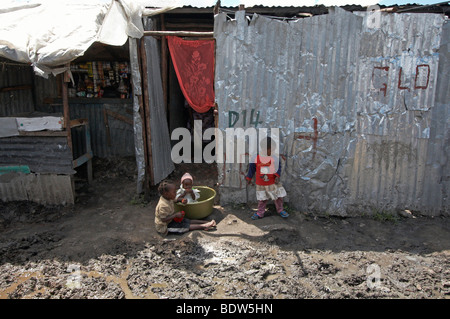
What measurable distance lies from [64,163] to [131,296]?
3.06 metres

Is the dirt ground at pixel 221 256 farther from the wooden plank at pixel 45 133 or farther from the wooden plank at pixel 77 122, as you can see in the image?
the wooden plank at pixel 77 122

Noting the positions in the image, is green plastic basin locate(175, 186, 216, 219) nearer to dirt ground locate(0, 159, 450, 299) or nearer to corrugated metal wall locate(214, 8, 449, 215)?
dirt ground locate(0, 159, 450, 299)

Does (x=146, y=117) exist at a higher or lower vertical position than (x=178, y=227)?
higher

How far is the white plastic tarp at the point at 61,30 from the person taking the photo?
468cm

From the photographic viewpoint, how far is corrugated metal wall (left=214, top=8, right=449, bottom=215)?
486 centimetres

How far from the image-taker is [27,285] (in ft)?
11.8

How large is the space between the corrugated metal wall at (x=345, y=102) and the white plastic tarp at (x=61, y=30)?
1.49m

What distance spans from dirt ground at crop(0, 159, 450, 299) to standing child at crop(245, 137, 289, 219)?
0.22m

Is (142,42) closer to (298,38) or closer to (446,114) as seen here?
(298,38)

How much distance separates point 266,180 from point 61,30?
3843mm

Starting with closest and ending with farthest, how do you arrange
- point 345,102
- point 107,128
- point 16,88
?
1. point 345,102
2. point 16,88
3. point 107,128

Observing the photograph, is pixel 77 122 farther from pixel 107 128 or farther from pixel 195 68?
pixel 195 68

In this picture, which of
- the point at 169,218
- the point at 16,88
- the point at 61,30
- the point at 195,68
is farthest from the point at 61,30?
the point at 169,218

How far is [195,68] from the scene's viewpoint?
17.7 feet
